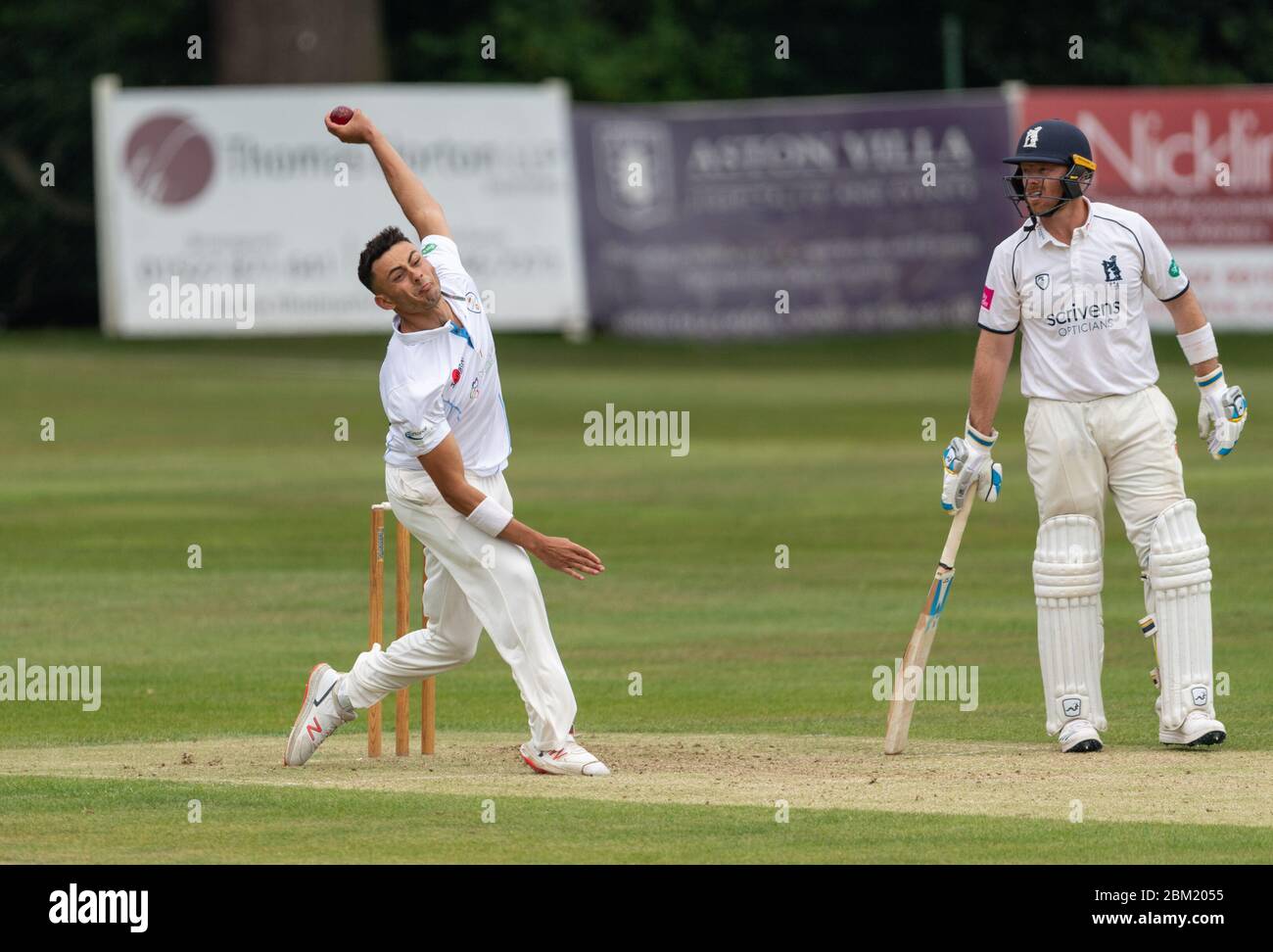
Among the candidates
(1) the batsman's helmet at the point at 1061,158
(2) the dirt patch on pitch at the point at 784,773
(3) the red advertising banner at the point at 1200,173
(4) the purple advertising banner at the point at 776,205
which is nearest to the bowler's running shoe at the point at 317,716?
(2) the dirt patch on pitch at the point at 784,773

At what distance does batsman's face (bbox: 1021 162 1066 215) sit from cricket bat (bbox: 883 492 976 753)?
45.2 inches

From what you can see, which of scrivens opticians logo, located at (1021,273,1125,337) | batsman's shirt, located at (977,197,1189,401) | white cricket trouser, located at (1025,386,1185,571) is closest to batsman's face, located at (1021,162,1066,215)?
batsman's shirt, located at (977,197,1189,401)

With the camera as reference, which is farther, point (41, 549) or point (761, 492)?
point (761, 492)

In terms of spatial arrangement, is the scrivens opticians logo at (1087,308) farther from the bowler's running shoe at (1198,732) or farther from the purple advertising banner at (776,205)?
the purple advertising banner at (776,205)

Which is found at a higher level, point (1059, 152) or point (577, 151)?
point (577, 151)

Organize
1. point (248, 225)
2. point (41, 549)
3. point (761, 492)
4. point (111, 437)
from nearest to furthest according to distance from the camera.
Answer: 1. point (41, 549)
2. point (761, 492)
3. point (111, 437)
4. point (248, 225)

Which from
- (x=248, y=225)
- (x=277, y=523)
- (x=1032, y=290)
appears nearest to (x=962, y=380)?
(x=248, y=225)

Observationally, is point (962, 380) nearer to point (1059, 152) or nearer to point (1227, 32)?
point (1227, 32)

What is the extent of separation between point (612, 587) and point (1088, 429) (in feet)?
21.0

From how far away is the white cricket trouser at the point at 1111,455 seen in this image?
9625mm

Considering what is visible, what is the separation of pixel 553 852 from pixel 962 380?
77.9 ft

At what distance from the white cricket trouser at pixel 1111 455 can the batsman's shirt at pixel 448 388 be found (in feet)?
6.81

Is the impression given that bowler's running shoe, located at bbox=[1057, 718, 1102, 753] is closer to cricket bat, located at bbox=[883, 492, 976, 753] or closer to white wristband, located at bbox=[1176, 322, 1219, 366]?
cricket bat, located at bbox=[883, 492, 976, 753]

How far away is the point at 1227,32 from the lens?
1768 inches
